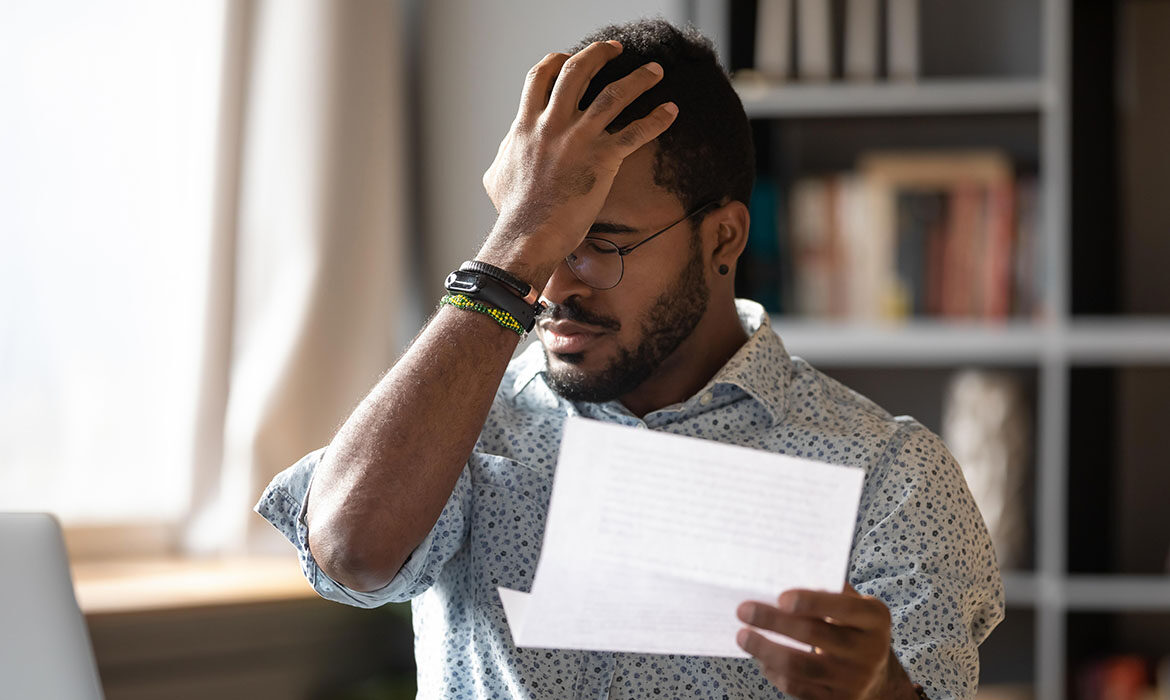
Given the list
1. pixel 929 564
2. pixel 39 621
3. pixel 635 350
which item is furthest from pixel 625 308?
pixel 39 621

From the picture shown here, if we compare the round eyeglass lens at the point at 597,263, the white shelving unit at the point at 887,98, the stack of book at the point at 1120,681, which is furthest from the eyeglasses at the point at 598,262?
the stack of book at the point at 1120,681

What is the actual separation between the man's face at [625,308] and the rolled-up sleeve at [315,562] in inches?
6.3

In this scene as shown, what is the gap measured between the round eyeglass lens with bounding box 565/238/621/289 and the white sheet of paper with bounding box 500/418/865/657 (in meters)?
0.41

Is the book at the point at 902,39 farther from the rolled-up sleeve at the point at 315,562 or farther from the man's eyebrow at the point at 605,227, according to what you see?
the rolled-up sleeve at the point at 315,562

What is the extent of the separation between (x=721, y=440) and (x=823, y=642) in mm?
391

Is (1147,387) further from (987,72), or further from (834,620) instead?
(834,620)

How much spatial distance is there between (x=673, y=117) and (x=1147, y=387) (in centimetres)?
160

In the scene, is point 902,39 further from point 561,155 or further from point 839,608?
point 839,608

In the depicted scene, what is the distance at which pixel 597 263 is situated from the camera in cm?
129

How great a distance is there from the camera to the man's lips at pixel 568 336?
Answer: 1.27m

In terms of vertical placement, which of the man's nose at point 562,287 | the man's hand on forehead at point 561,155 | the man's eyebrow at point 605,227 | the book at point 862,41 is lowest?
the man's nose at point 562,287

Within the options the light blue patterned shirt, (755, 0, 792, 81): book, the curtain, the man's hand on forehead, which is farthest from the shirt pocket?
(755, 0, 792, 81): book

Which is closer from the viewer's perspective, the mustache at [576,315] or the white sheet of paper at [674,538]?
the white sheet of paper at [674,538]

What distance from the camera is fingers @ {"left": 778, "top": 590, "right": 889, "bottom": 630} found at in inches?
34.6
